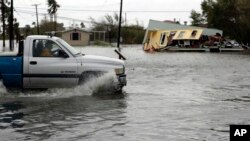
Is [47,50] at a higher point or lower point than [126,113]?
higher

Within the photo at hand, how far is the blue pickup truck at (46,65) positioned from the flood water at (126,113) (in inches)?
12.4

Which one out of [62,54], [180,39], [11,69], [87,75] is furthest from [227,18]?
[11,69]

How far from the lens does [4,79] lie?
557 inches

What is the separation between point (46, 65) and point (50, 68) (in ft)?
0.48

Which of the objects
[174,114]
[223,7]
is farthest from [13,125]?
[223,7]

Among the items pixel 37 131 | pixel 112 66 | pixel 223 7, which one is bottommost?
pixel 37 131

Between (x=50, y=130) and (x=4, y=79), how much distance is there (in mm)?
5247

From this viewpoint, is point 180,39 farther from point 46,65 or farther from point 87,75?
point 46,65

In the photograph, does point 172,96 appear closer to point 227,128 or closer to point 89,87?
point 89,87

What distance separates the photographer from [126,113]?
11.5 metres

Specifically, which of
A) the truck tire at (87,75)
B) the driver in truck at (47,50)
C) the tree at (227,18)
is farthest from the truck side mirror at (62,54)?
the tree at (227,18)

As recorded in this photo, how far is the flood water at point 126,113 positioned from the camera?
906 centimetres

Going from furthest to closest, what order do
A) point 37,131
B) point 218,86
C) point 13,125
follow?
point 218,86 → point 13,125 → point 37,131

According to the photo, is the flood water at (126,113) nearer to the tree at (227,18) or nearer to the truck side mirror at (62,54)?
the truck side mirror at (62,54)
